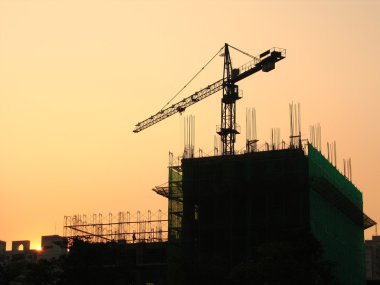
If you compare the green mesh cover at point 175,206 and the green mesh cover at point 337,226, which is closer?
the green mesh cover at point 337,226

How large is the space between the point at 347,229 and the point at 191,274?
39290 millimetres

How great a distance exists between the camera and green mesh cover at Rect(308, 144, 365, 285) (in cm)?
10906

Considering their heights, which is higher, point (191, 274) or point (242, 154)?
point (242, 154)

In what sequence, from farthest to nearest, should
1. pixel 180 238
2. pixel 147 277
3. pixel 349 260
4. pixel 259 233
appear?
pixel 147 277
pixel 349 260
pixel 180 238
pixel 259 233

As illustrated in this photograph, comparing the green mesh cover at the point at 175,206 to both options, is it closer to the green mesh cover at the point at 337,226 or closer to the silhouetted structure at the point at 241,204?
the silhouetted structure at the point at 241,204

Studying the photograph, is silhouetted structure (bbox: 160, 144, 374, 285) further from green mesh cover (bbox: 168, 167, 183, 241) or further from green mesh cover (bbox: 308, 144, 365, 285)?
green mesh cover (bbox: 308, 144, 365, 285)

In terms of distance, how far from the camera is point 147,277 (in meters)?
139

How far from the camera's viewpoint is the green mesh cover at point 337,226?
109062mm

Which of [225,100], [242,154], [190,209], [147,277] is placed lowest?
[147,277]

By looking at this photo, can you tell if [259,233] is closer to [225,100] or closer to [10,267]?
[10,267]

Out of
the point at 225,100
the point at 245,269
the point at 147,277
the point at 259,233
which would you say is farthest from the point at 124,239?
the point at 245,269

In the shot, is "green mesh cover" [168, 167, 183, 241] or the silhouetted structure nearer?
the silhouetted structure

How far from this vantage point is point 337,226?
121625 millimetres

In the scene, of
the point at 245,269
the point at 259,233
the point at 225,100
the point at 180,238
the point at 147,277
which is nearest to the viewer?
the point at 245,269
